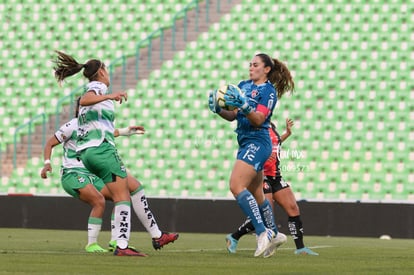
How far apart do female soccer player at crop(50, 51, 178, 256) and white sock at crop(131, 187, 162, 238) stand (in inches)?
15.5

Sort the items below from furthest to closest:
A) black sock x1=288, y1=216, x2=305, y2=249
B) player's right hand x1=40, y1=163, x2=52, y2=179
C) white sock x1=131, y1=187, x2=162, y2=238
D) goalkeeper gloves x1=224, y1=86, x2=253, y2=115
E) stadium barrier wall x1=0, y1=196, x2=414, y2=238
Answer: stadium barrier wall x1=0, y1=196, x2=414, y2=238 → player's right hand x1=40, y1=163, x2=52, y2=179 → black sock x1=288, y1=216, x2=305, y2=249 → white sock x1=131, y1=187, x2=162, y2=238 → goalkeeper gloves x1=224, y1=86, x2=253, y2=115

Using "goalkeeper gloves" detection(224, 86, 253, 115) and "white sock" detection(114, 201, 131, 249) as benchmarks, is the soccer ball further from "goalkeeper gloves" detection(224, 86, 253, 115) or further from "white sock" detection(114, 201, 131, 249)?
"white sock" detection(114, 201, 131, 249)

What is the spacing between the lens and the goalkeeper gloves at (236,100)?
9.91m

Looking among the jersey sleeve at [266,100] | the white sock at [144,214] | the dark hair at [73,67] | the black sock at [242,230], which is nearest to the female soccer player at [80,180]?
the white sock at [144,214]

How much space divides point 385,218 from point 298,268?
10831mm

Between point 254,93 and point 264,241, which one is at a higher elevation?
point 254,93

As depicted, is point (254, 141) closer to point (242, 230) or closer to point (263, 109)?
point (263, 109)

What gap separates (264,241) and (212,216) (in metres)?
10.1

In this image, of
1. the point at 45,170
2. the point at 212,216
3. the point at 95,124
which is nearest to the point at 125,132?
the point at 45,170

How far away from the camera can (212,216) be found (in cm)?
2008

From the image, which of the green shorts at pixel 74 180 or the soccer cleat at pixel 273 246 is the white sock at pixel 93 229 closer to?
the green shorts at pixel 74 180

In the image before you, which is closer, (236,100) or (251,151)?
(236,100)

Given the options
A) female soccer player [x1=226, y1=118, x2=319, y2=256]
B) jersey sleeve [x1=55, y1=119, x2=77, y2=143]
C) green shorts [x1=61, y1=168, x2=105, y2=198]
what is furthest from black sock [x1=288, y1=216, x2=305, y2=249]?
jersey sleeve [x1=55, y1=119, x2=77, y2=143]

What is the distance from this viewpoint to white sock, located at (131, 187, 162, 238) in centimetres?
1071
